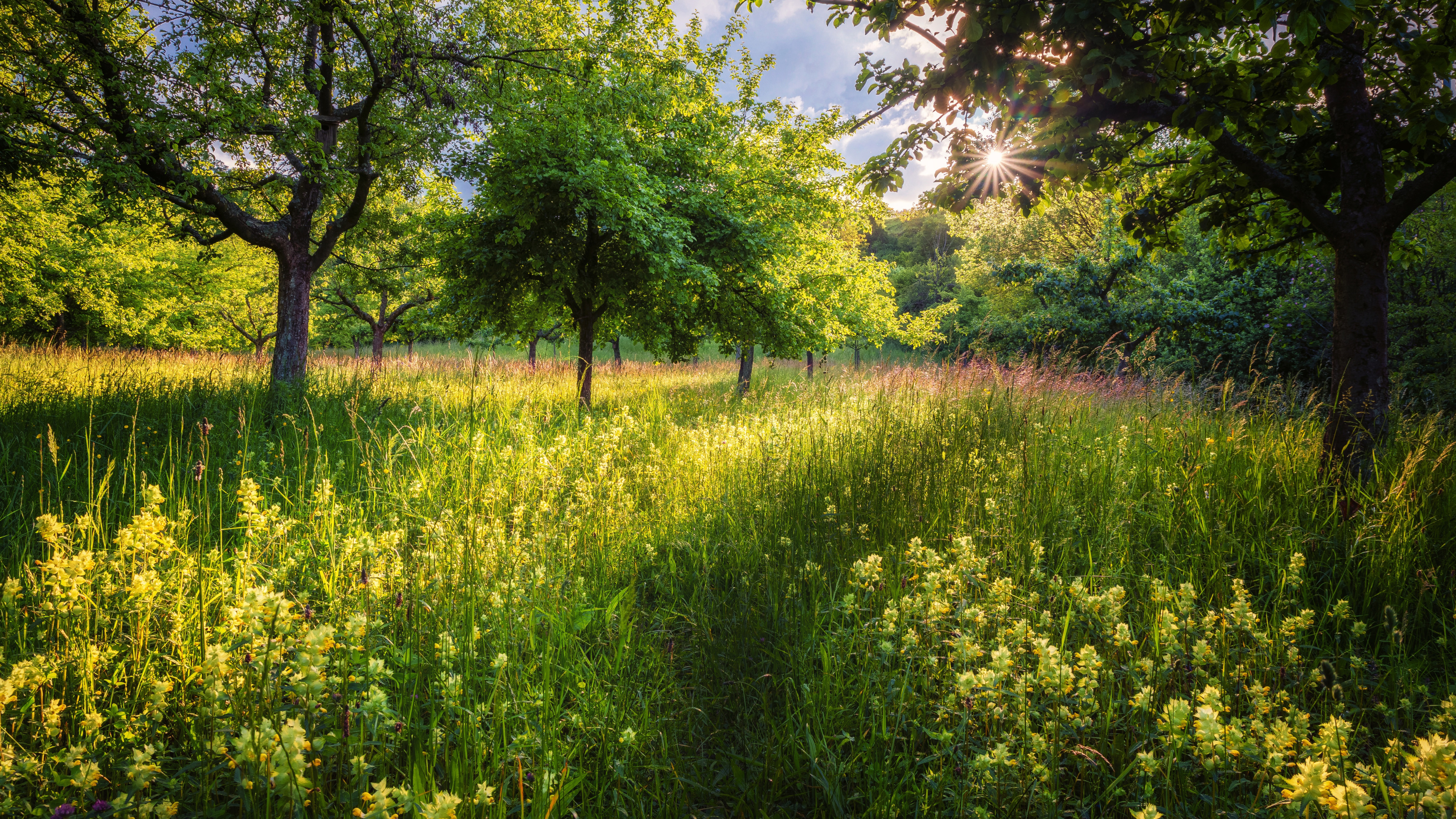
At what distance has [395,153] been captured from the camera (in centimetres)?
875

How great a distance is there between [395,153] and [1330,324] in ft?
60.2

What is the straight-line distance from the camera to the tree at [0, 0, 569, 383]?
587 cm

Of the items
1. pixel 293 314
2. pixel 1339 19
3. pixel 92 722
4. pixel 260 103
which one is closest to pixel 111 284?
pixel 293 314

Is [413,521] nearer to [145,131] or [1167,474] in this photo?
[1167,474]

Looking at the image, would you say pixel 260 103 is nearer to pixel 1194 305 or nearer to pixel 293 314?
pixel 293 314

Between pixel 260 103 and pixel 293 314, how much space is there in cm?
347

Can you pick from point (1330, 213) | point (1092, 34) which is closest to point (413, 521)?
point (1092, 34)

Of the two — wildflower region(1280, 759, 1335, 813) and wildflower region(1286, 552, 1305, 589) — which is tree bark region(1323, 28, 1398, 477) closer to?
wildflower region(1286, 552, 1305, 589)

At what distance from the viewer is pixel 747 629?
8.91 ft

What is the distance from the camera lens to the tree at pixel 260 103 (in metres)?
5.87

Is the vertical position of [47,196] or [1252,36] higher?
[47,196]

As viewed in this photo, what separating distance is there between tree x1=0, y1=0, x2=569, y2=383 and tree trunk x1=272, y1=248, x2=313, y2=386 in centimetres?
2

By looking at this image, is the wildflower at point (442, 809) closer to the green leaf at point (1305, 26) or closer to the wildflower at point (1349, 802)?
the wildflower at point (1349, 802)

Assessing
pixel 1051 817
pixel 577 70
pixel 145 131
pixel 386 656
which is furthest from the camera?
pixel 577 70
